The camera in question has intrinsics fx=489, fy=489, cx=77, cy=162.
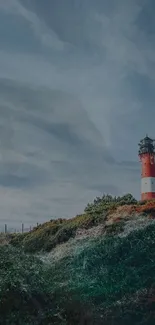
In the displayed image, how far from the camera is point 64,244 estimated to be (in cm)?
1606

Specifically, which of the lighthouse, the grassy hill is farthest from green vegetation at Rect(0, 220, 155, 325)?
the lighthouse

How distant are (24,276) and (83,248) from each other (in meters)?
3.05

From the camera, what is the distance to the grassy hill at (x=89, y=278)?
427 inches

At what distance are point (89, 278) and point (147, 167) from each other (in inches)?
1055

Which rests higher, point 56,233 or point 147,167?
point 147,167

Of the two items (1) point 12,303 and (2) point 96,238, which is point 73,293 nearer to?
(1) point 12,303

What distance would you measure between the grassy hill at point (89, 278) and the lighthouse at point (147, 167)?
20.2 meters

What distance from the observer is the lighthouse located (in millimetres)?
36375

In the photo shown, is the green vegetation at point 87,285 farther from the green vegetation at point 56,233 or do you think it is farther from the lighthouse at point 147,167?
the lighthouse at point 147,167

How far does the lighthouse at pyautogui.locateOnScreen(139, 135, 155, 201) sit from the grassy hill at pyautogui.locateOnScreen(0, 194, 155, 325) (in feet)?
66.1

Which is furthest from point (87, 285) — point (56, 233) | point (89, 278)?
point (56, 233)

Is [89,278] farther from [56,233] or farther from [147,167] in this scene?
[147,167]

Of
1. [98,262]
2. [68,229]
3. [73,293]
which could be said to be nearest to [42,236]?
[68,229]

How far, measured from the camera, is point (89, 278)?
41.5 ft
